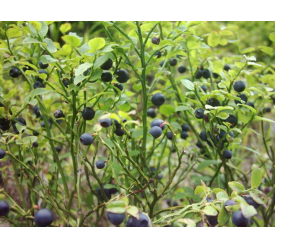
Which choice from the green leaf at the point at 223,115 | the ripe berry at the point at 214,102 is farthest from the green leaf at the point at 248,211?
the ripe berry at the point at 214,102

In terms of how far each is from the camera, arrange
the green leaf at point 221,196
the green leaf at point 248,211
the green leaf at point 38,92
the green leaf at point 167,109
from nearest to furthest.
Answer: the green leaf at point 248,211 → the green leaf at point 221,196 → the green leaf at point 38,92 → the green leaf at point 167,109

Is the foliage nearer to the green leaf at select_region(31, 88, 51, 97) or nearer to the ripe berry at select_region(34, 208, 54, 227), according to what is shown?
the green leaf at select_region(31, 88, 51, 97)

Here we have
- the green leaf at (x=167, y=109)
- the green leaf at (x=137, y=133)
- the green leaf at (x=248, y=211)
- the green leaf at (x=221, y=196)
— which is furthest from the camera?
the green leaf at (x=167, y=109)

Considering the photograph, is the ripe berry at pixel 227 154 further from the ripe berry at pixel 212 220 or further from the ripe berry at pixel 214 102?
the ripe berry at pixel 212 220

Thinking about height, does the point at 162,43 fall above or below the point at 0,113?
above

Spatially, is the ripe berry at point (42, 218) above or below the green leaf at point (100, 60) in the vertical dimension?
below

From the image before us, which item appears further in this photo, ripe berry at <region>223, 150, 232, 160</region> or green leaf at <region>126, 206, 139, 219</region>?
ripe berry at <region>223, 150, 232, 160</region>

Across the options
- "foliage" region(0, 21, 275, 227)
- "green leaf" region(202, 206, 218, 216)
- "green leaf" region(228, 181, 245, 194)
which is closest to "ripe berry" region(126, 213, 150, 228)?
"foliage" region(0, 21, 275, 227)
